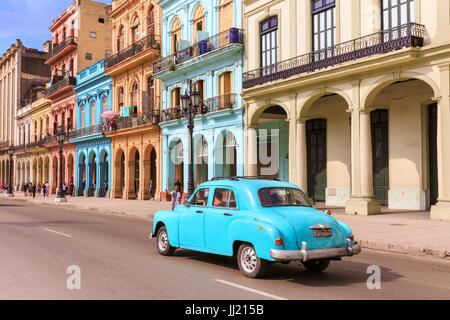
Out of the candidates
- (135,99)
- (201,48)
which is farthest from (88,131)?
(201,48)

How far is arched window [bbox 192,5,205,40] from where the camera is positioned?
2950 cm

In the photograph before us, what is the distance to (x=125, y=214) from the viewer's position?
894 inches

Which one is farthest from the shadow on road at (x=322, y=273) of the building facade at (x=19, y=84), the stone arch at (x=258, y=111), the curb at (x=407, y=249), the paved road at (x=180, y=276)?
the building facade at (x=19, y=84)

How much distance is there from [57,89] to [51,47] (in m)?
8.49

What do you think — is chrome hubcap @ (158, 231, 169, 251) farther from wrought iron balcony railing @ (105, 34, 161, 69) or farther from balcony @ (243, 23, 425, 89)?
wrought iron balcony railing @ (105, 34, 161, 69)

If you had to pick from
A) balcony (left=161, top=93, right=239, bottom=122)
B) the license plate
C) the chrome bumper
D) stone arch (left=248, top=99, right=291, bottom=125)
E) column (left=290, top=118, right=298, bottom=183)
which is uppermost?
balcony (left=161, top=93, right=239, bottom=122)

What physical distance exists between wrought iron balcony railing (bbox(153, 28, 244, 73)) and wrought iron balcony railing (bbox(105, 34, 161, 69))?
4.56ft

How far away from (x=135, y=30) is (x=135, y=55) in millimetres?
4058

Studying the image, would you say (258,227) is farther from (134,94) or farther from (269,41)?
(134,94)

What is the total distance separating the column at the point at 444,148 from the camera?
16.0 m

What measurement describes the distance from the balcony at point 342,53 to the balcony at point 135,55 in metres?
10.8

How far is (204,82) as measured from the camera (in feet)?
94.8

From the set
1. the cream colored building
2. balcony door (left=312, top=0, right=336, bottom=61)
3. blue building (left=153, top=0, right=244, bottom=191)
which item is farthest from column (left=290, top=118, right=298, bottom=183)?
blue building (left=153, top=0, right=244, bottom=191)

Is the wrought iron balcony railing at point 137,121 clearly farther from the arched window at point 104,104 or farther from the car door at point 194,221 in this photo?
the car door at point 194,221
